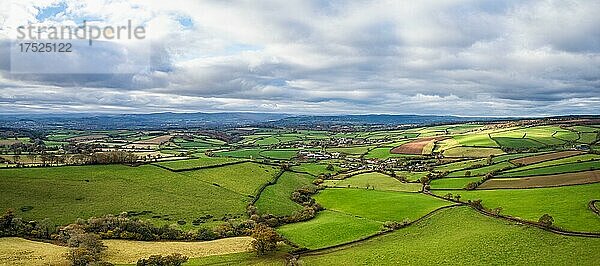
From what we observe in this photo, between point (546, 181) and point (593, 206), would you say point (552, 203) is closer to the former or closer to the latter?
point (593, 206)

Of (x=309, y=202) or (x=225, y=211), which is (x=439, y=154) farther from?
(x=225, y=211)

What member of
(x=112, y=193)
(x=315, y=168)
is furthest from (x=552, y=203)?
(x=112, y=193)

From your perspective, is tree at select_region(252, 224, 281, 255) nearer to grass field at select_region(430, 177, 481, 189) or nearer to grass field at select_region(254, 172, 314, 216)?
grass field at select_region(254, 172, 314, 216)

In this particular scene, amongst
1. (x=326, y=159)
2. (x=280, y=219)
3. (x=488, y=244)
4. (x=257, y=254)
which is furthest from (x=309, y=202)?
(x=326, y=159)

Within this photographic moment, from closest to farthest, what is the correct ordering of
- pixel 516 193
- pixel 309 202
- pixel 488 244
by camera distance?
pixel 488 244
pixel 516 193
pixel 309 202

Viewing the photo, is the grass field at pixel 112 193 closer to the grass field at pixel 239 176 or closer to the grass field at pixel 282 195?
the grass field at pixel 239 176

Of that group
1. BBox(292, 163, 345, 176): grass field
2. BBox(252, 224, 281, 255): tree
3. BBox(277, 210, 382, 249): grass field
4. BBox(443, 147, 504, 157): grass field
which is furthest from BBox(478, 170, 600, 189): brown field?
BBox(252, 224, 281, 255): tree

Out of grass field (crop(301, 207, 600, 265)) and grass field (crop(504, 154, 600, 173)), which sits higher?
grass field (crop(504, 154, 600, 173))
